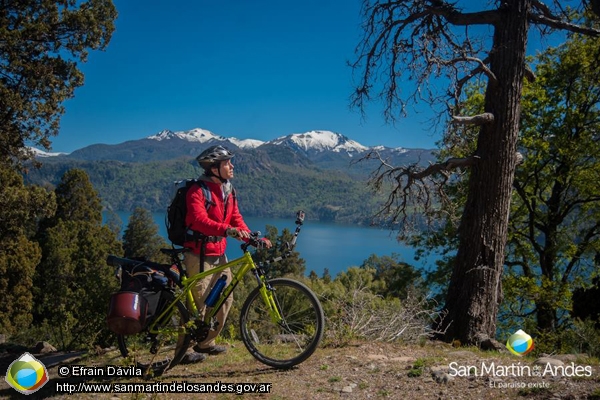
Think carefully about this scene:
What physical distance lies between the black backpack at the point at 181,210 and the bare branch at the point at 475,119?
3408 mm

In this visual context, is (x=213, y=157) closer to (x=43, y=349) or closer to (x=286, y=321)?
(x=286, y=321)

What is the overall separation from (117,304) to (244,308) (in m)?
1.19

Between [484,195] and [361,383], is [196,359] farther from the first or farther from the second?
[484,195]

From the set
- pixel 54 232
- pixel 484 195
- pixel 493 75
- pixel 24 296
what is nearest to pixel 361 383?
pixel 484 195

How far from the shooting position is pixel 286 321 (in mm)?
4805

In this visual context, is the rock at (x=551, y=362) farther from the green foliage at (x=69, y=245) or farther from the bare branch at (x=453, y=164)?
the green foliage at (x=69, y=245)

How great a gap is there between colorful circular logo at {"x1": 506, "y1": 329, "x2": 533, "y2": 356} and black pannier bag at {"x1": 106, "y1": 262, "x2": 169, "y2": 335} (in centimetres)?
405

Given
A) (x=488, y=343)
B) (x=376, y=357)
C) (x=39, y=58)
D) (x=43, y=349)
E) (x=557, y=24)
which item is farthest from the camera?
(x=39, y=58)

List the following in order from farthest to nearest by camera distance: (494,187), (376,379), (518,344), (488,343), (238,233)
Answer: (494,187), (488,343), (518,344), (238,233), (376,379)

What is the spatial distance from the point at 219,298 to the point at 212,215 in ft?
2.70

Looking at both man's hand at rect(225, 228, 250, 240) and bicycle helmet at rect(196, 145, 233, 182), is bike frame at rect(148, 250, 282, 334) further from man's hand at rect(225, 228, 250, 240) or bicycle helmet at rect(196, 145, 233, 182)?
bicycle helmet at rect(196, 145, 233, 182)

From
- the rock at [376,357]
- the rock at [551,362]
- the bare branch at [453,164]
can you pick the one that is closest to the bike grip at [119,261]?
the rock at [376,357]

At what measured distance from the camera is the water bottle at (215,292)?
469cm

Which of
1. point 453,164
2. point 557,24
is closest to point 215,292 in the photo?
point 453,164
